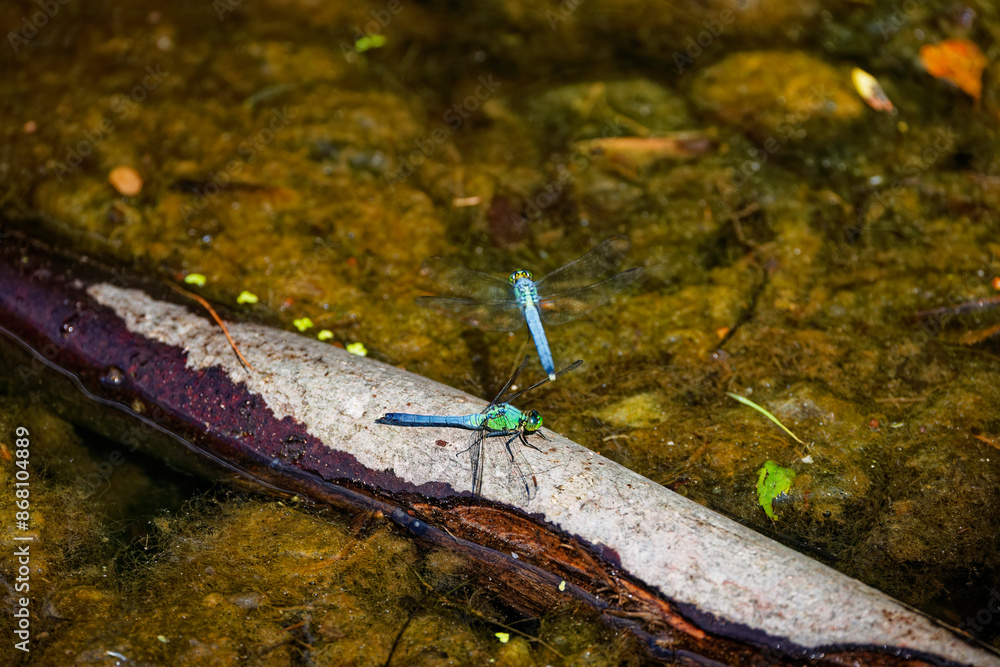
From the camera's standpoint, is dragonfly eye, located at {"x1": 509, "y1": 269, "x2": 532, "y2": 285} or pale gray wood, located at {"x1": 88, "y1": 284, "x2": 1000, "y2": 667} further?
dragonfly eye, located at {"x1": 509, "y1": 269, "x2": 532, "y2": 285}

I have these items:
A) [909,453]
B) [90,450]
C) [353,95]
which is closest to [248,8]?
[353,95]

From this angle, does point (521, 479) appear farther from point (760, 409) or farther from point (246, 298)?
point (246, 298)

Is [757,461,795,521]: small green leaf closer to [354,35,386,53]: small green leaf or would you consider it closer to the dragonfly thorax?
the dragonfly thorax

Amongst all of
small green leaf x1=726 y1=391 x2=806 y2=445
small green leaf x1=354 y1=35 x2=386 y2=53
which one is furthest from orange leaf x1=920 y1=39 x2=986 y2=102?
small green leaf x1=354 y1=35 x2=386 y2=53

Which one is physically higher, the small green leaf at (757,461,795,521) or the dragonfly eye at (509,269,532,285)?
the dragonfly eye at (509,269,532,285)

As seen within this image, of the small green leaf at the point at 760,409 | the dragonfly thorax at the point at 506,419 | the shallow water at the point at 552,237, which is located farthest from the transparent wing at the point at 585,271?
the dragonfly thorax at the point at 506,419

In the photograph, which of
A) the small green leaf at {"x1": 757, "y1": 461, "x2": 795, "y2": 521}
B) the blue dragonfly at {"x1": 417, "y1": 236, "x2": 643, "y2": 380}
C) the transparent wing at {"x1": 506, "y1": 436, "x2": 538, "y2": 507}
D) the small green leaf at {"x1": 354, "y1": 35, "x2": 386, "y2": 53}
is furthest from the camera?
the small green leaf at {"x1": 354, "y1": 35, "x2": 386, "y2": 53}

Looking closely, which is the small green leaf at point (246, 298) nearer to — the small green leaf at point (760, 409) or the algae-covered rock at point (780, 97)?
the small green leaf at point (760, 409)

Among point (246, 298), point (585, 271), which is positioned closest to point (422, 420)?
point (585, 271)
